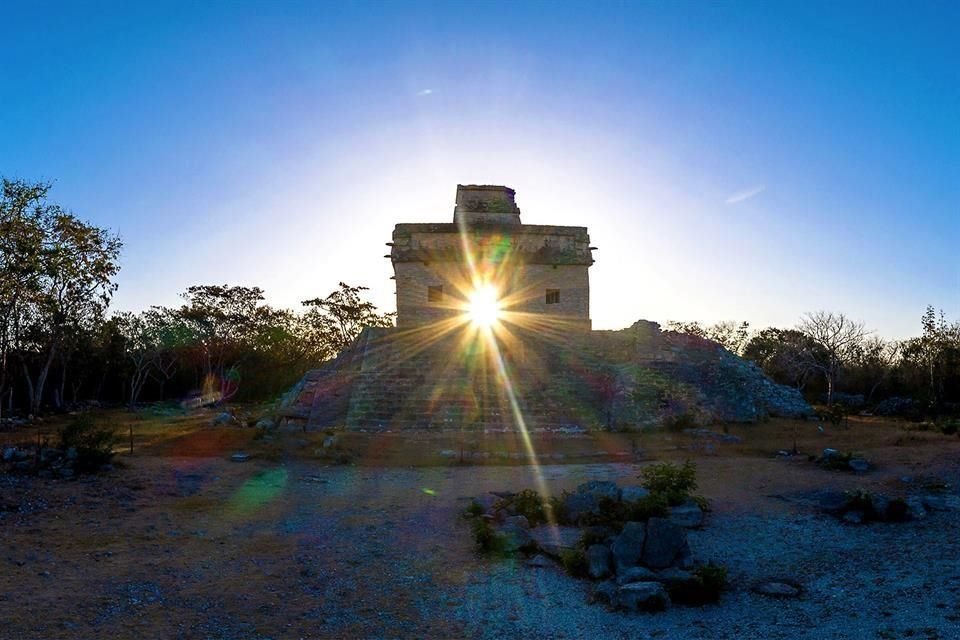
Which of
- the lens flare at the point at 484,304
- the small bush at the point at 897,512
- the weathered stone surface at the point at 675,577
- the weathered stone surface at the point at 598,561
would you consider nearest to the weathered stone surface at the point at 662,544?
the weathered stone surface at the point at 675,577

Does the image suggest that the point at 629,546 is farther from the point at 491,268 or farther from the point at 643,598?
the point at 491,268

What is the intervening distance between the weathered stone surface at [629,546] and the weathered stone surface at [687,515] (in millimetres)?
1462

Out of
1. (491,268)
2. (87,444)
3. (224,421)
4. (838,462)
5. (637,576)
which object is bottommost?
(637,576)

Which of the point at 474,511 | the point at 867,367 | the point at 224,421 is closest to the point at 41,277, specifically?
the point at 224,421

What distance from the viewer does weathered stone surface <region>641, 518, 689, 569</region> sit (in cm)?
651

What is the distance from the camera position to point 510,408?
56.7 ft

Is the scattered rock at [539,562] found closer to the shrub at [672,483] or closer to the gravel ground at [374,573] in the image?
the gravel ground at [374,573]

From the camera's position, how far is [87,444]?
36.7 ft

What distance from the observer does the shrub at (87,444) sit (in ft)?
35.5

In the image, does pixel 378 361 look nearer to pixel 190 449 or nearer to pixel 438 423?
pixel 438 423

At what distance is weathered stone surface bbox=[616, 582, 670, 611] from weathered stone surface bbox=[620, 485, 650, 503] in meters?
2.66

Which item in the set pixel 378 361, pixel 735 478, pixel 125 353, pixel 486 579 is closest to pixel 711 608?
pixel 486 579

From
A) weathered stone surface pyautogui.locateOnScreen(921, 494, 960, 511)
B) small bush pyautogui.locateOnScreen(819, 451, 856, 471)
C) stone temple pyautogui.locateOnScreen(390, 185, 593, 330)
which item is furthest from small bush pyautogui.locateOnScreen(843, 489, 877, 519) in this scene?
stone temple pyautogui.locateOnScreen(390, 185, 593, 330)

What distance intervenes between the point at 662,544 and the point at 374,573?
2.88 m
